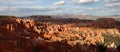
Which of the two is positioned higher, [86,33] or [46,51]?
[46,51]

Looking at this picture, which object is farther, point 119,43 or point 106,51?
point 119,43

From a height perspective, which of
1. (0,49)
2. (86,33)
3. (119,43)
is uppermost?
(0,49)

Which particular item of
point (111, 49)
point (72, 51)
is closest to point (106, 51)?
point (111, 49)

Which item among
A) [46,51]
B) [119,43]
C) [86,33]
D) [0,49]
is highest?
[0,49]

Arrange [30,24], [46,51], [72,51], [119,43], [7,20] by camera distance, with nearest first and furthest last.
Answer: [46,51] < [72,51] < [119,43] < [7,20] < [30,24]

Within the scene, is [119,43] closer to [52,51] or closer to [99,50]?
[99,50]

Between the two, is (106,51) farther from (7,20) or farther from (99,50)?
(7,20)

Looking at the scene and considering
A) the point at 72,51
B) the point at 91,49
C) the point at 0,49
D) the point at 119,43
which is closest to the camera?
the point at 0,49

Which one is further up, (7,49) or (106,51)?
(7,49)

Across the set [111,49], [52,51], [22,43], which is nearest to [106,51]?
[111,49]
